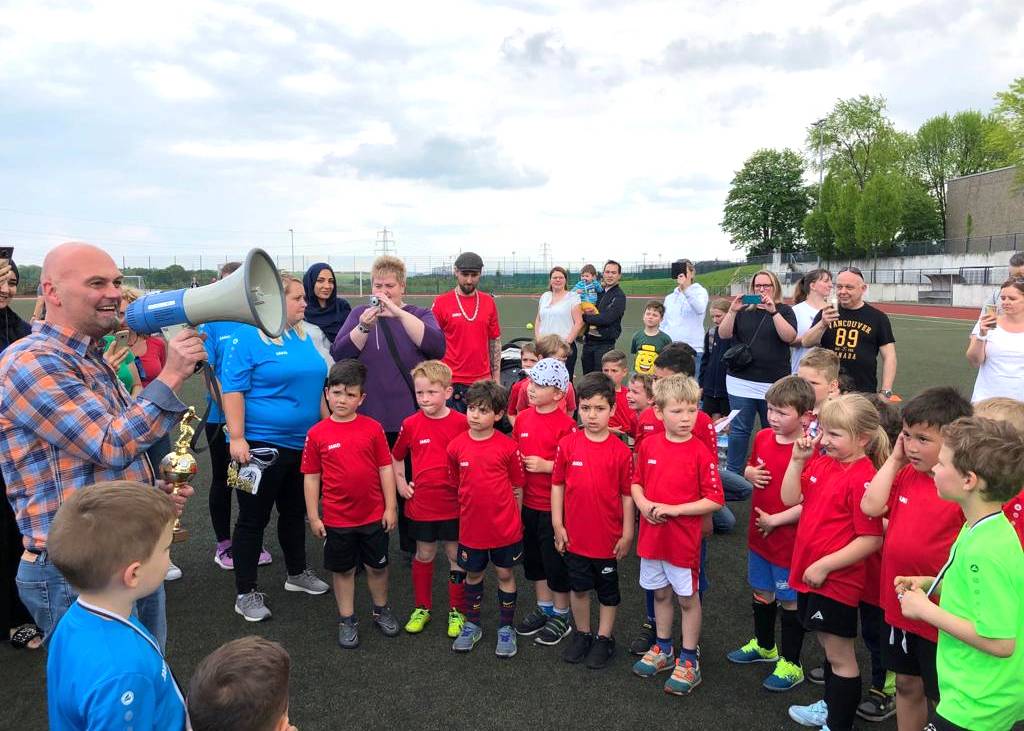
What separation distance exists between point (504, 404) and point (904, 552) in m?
2.15

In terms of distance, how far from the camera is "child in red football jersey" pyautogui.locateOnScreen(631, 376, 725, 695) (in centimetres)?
338

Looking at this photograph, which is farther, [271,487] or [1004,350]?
[1004,350]

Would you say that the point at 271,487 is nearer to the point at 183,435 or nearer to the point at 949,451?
the point at 183,435

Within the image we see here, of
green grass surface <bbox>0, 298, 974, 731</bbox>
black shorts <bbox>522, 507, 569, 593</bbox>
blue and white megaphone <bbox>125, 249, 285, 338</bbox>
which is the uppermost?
blue and white megaphone <bbox>125, 249, 285, 338</bbox>

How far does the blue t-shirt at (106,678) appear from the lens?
1.65 metres

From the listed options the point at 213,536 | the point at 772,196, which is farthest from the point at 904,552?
the point at 772,196

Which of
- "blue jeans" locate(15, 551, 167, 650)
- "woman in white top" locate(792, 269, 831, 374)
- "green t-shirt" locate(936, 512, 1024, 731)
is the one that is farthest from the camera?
"woman in white top" locate(792, 269, 831, 374)

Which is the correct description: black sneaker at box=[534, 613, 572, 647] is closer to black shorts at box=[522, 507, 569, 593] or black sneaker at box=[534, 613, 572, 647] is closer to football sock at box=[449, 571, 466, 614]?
black shorts at box=[522, 507, 569, 593]

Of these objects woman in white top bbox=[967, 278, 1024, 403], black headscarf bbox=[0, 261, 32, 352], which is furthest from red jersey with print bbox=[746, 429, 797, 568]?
black headscarf bbox=[0, 261, 32, 352]

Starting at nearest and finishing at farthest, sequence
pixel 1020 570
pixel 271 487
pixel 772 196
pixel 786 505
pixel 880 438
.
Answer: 1. pixel 1020 570
2. pixel 880 438
3. pixel 786 505
4. pixel 271 487
5. pixel 772 196

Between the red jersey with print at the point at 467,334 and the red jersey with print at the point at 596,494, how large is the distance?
75.2 inches

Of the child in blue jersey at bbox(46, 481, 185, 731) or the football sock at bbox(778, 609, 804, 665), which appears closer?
the child in blue jersey at bbox(46, 481, 185, 731)

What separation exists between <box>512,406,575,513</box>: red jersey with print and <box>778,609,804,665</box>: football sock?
1.40 m

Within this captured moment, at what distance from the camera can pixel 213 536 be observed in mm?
5500
